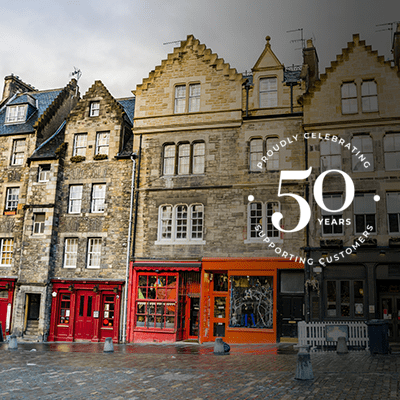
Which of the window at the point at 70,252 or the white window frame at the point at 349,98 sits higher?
the white window frame at the point at 349,98

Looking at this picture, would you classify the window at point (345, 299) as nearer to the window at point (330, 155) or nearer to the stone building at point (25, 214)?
the window at point (330, 155)

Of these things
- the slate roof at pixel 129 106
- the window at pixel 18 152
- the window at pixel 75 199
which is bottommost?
the window at pixel 75 199

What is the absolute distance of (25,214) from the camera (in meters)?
26.7

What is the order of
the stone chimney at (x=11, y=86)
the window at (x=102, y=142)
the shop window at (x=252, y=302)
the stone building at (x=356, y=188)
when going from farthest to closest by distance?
1. the stone chimney at (x=11, y=86)
2. the window at (x=102, y=142)
3. the shop window at (x=252, y=302)
4. the stone building at (x=356, y=188)

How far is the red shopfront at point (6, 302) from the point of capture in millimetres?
25828

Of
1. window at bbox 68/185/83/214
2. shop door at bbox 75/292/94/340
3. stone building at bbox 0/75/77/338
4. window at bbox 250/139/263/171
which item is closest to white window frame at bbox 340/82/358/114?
window at bbox 250/139/263/171

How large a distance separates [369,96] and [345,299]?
972 centimetres

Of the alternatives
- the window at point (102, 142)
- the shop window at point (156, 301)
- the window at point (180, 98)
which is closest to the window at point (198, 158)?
the window at point (180, 98)

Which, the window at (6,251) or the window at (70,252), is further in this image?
the window at (6,251)

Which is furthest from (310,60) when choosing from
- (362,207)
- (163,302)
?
(163,302)

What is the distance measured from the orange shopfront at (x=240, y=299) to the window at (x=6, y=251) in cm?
1193

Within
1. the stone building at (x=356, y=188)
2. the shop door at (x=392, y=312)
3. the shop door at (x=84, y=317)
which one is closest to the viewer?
the shop door at (x=392, y=312)

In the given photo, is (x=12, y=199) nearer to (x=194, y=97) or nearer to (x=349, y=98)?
(x=194, y=97)

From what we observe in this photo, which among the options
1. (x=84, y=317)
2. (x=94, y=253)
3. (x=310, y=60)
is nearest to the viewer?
(x=310, y=60)
